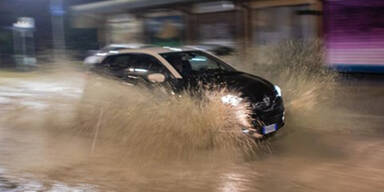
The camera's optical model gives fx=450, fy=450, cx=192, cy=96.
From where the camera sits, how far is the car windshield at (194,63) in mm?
7540

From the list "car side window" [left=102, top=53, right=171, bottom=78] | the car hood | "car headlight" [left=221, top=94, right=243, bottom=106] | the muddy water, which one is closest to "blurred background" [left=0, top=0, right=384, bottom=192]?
the muddy water

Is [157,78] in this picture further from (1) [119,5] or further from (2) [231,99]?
(1) [119,5]

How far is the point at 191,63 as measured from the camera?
7961 millimetres

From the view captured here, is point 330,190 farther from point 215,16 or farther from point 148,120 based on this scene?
point 215,16

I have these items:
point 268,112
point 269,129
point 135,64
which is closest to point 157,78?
point 135,64

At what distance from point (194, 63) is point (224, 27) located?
10767 millimetres

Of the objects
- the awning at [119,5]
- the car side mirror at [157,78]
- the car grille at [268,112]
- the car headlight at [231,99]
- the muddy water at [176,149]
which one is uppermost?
the awning at [119,5]

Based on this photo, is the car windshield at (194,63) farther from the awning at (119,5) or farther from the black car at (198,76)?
the awning at (119,5)

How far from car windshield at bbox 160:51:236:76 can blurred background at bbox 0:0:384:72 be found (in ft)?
9.46

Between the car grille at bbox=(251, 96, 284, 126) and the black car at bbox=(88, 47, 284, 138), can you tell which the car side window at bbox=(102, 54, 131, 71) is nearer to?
the black car at bbox=(88, 47, 284, 138)

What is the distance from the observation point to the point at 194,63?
805 cm

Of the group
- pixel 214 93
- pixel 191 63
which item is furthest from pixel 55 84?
pixel 214 93

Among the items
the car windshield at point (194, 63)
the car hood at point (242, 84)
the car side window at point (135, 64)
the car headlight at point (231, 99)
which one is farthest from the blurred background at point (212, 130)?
the car windshield at point (194, 63)

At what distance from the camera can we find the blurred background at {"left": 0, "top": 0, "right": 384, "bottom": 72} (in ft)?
43.9
